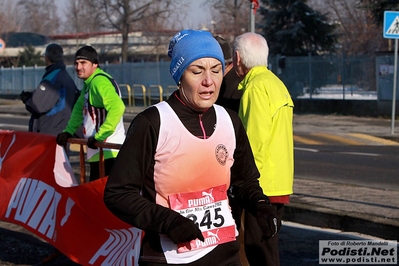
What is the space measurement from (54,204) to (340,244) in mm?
2609

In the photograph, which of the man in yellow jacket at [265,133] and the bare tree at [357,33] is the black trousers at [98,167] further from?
the bare tree at [357,33]

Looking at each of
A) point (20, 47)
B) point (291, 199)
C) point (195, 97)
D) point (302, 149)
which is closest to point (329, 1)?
point (20, 47)

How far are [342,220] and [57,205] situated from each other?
2830mm

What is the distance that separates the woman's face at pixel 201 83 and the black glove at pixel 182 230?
0.51 m

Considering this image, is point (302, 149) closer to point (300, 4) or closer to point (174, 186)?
Result: point (174, 186)

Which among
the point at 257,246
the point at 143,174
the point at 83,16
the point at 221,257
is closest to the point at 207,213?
the point at 221,257

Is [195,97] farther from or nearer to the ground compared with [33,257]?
farther from the ground

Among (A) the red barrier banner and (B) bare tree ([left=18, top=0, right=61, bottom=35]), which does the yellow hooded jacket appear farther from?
(B) bare tree ([left=18, top=0, right=61, bottom=35])

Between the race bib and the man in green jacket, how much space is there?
124 inches

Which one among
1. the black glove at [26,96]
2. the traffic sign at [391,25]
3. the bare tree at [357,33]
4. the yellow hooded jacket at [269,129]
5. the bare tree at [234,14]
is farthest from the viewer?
the bare tree at [234,14]

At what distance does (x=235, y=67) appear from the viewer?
521 cm

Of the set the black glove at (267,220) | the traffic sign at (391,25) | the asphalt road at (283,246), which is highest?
the traffic sign at (391,25)

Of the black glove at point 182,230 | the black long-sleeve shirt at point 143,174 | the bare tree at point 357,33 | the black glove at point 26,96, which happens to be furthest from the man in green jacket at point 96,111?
the bare tree at point 357,33

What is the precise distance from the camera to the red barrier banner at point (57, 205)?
5.93 m
